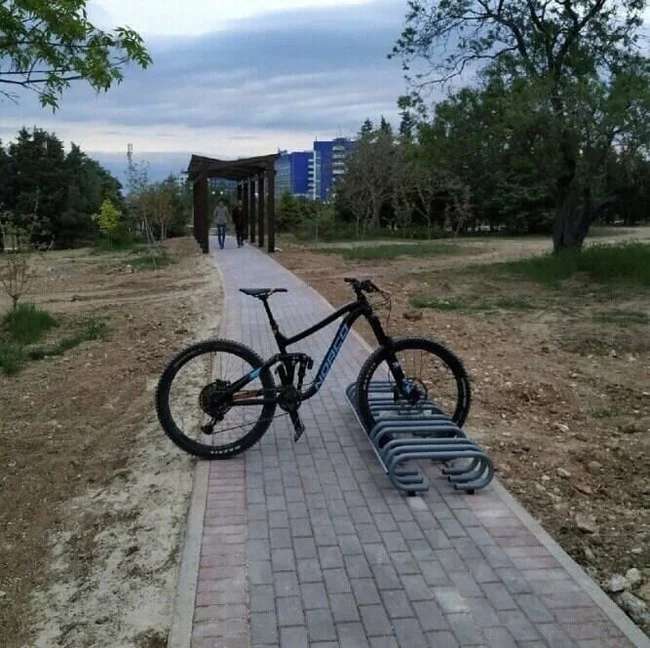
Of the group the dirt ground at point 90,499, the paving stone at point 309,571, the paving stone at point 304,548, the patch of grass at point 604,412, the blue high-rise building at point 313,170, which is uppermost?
the blue high-rise building at point 313,170

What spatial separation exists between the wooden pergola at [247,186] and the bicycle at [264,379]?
1734 centimetres

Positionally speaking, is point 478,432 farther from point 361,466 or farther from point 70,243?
point 70,243

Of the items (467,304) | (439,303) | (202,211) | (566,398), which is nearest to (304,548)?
(566,398)

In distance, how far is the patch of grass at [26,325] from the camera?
32.7 feet

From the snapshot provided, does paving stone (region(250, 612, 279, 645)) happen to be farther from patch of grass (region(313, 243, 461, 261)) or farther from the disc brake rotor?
patch of grass (region(313, 243, 461, 261))

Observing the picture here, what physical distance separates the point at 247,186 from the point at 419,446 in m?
25.4

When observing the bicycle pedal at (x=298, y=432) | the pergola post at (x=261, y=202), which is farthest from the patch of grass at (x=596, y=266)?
the bicycle pedal at (x=298, y=432)

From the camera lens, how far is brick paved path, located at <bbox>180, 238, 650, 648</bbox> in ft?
9.50

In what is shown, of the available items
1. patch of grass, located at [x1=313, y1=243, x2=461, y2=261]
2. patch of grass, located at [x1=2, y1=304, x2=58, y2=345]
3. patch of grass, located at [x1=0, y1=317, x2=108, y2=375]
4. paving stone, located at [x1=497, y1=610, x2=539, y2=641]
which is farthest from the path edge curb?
patch of grass, located at [x1=313, y1=243, x2=461, y2=261]

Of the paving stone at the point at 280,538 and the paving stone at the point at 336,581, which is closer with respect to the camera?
the paving stone at the point at 336,581

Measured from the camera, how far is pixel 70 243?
40594 mm

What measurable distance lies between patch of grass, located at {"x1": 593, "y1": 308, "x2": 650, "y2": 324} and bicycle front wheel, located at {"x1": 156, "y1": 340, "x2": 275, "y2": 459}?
6.75 metres

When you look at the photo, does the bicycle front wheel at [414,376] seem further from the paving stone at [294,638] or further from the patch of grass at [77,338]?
the patch of grass at [77,338]

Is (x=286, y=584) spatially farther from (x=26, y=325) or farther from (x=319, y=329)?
(x=26, y=325)
